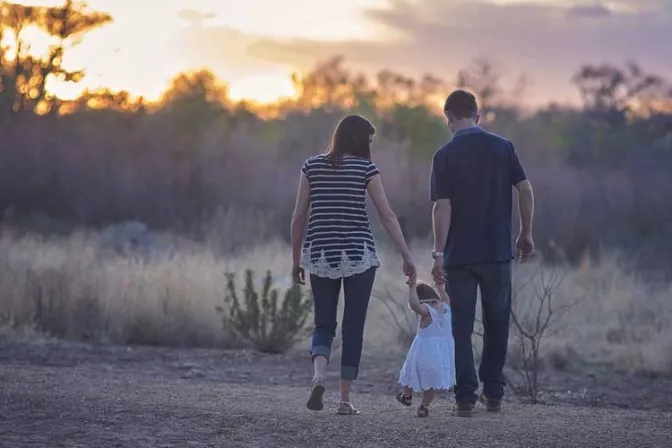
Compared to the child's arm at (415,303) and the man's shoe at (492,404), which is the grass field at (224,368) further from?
the child's arm at (415,303)

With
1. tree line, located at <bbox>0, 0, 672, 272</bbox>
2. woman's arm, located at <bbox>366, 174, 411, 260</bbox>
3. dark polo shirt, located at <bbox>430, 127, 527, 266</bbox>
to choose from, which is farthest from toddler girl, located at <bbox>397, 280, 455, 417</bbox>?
tree line, located at <bbox>0, 0, 672, 272</bbox>

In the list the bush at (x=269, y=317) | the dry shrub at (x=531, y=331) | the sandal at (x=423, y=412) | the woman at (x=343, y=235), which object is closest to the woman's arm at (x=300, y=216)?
the woman at (x=343, y=235)

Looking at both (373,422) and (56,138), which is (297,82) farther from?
(373,422)

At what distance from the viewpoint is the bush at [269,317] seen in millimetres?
13422

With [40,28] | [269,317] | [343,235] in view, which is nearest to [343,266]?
[343,235]

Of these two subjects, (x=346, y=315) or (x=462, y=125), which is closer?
(x=346, y=315)

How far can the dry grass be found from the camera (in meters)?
14.1

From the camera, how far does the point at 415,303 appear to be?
7566 millimetres

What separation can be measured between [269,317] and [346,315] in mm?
5995

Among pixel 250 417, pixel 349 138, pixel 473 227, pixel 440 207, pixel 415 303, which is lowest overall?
pixel 250 417

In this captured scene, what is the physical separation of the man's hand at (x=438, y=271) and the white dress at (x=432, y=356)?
6.4 inches

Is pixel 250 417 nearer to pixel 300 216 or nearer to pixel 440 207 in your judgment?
pixel 300 216

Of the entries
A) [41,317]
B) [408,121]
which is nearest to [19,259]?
[41,317]

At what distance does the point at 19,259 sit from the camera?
18.9m
